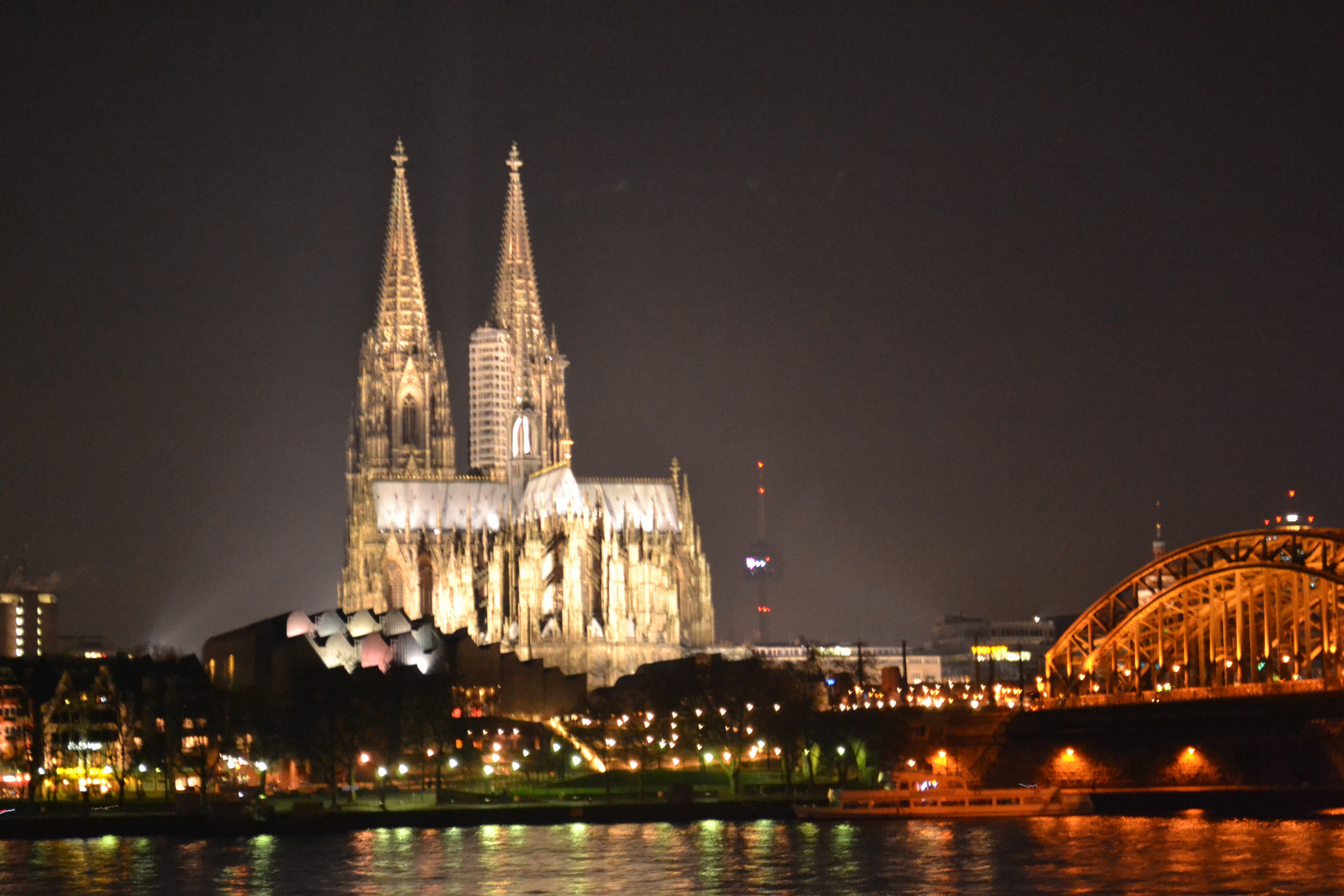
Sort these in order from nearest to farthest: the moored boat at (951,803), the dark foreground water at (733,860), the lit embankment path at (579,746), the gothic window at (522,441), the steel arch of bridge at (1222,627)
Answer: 1. the dark foreground water at (733,860)
2. the steel arch of bridge at (1222,627)
3. the moored boat at (951,803)
4. the lit embankment path at (579,746)
5. the gothic window at (522,441)

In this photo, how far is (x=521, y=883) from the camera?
266 ft

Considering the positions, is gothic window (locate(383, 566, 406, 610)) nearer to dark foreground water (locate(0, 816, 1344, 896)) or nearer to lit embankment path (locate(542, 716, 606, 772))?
lit embankment path (locate(542, 716, 606, 772))

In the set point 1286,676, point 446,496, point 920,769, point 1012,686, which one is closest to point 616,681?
point 446,496

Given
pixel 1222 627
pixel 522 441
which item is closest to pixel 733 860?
pixel 1222 627

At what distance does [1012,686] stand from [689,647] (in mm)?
49231

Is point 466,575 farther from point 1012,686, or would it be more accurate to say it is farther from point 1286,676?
point 1286,676

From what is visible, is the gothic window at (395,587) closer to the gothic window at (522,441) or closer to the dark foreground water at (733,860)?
the gothic window at (522,441)

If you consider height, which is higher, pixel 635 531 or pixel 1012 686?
pixel 635 531

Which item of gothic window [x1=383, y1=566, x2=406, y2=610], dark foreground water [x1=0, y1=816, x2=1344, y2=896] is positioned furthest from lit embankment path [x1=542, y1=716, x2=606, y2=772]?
dark foreground water [x1=0, y1=816, x2=1344, y2=896]

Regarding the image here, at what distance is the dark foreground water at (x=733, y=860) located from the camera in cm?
7919

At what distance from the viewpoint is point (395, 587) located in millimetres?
189250

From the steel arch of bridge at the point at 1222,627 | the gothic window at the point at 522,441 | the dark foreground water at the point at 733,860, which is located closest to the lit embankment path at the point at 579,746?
the steel arch of bridge at the point at 1222,627

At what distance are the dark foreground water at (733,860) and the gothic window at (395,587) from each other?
82611 mm

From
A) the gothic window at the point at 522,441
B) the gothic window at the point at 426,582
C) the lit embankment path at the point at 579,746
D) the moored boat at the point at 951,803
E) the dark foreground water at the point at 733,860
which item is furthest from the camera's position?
the gothic window at the point at 522,441
